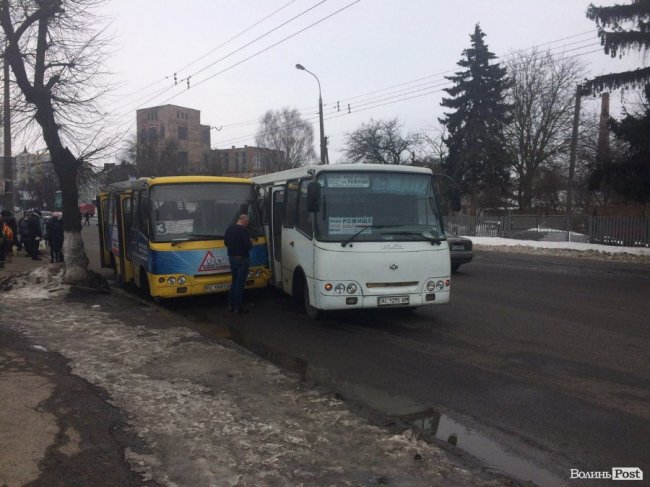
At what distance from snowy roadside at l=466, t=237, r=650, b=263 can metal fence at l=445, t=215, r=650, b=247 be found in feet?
3.30

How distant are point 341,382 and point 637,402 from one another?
2.94 meters

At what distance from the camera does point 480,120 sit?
42.6 meters

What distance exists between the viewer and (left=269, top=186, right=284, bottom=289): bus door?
1067cm

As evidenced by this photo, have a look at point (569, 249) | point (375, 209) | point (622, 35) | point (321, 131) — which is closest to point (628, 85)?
point (622, 35)

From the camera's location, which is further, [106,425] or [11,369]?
[11,369]

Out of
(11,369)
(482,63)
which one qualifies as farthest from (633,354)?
(482,63)

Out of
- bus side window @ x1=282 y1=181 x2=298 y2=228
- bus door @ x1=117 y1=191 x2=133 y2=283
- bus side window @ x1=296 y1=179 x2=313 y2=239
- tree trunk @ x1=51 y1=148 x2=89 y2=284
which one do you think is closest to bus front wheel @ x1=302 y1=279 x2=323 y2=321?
bus side window @ x1=296 y1=179 x2=313 y2=239

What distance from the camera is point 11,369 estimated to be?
6289 mm

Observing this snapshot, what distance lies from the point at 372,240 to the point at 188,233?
392cm

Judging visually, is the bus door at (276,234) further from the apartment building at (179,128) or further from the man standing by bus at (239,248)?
the apartment building at (179,128)

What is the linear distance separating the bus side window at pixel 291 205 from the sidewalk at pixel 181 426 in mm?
2973

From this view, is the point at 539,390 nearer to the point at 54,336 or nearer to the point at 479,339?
the point at 479,339

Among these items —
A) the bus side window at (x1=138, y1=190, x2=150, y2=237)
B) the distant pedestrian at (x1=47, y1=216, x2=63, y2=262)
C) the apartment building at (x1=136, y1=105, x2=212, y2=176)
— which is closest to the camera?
the bus side window at (x1=138, y1=190, x2=150, y2=237)

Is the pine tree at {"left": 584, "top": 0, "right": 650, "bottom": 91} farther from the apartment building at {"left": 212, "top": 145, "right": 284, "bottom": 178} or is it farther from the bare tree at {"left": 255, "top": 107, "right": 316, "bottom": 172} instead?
the apartment building at {"left": 212, "top": 145, "right": 284, "bottom": 178}
